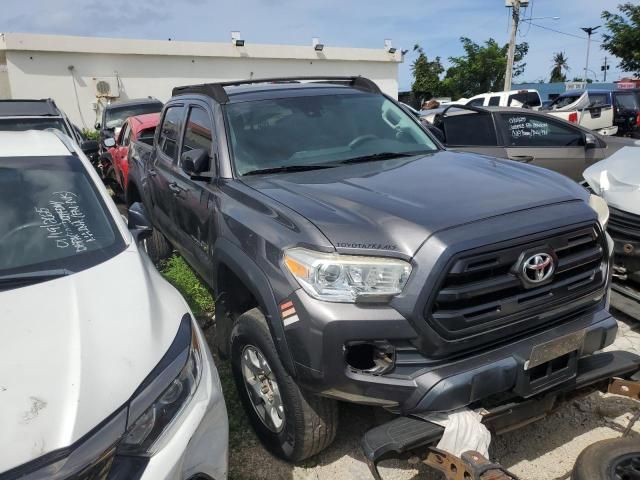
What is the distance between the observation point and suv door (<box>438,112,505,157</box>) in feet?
23.5

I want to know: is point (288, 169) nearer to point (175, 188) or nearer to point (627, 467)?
point (175, 188)

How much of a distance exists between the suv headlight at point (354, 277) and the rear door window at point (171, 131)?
103 inches

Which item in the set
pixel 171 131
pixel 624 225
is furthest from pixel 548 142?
pixel 171 131

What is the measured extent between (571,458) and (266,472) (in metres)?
1.60

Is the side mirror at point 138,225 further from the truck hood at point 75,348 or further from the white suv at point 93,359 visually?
the truck hood at point 75,348

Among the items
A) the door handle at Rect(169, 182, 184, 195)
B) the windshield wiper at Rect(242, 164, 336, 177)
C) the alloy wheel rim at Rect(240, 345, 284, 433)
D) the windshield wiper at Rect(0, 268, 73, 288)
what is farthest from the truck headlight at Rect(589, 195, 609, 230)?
the door handle at Rect(169, 182, 184, 195)

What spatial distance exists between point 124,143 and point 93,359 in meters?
8.20

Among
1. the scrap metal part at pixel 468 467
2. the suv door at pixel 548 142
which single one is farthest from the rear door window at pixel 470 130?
the scrap metal part at pixel 468 467

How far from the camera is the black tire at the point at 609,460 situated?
2301mm

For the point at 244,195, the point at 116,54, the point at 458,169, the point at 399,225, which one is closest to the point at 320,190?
the point at 244,195

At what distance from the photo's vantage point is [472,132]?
24.2ft

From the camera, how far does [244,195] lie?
3.15m

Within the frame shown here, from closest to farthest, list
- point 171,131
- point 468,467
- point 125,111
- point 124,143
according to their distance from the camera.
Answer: point 468,467 < point 171,131 < point 124,143 < point 125,111

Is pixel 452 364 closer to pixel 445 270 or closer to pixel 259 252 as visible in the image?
pixel 445 270
